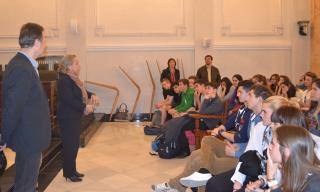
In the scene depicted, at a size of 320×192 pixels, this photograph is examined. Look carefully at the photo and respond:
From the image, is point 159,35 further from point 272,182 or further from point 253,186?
point 272,182

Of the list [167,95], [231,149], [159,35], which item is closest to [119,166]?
[231,149]

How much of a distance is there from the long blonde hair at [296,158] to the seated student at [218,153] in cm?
170

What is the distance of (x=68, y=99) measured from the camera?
4.88m

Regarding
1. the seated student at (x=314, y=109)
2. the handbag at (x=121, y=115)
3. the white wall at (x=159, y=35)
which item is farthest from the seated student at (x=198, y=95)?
the white wall at (x=159, y=35)

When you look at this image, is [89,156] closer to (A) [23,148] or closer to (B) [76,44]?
(A) [23,148]

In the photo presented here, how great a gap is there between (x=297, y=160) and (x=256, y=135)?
1.30 metres

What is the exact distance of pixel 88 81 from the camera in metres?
10.3

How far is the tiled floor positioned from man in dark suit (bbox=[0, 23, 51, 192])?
63.6 inches

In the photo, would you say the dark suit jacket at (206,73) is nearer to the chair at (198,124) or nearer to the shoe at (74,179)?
the chair at (198,124)

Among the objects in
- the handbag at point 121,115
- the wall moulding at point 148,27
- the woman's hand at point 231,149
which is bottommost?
the handbag at point 121,115

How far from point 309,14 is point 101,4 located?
4.92 metres

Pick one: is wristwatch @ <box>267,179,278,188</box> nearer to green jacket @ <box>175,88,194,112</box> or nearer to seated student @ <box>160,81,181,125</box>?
green jacket @ <box>175,88,194,112</box>

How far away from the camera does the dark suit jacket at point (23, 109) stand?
3102 millimetres

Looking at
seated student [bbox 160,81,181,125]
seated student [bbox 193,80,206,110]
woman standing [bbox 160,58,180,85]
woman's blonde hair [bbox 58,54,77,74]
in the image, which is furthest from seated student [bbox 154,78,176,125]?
woman's blonde hair [bbox 58,54,77,74]
